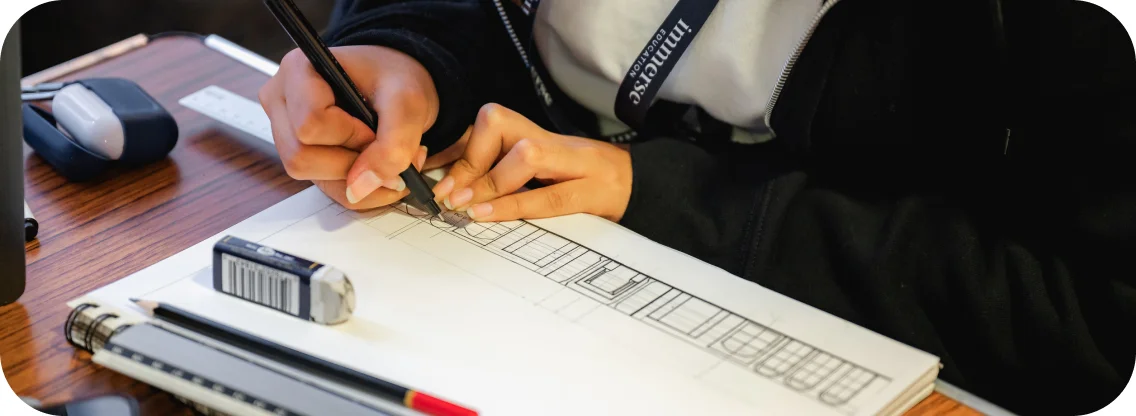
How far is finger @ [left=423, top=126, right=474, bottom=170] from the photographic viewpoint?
0.74m

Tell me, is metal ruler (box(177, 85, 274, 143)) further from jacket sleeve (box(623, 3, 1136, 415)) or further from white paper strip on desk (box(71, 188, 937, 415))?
jacket sleeve (box(623, 3, 1136, 415))

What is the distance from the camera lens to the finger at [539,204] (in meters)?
0.67

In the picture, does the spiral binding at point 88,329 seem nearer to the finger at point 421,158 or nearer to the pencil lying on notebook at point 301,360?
the pencil lying on notebook at point 301,360

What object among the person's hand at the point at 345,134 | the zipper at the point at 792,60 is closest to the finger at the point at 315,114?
the person's hand at the point at 345,134

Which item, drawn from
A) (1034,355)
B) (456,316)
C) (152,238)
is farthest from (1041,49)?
(152,238)

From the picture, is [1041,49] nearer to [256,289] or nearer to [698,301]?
[698,301]

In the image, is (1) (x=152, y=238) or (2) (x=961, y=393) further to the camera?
(1) (x=152, y=238)

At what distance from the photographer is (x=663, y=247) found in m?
0.64

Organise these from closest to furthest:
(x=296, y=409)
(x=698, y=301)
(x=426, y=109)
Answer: (x=296, y=409) < (x=698, y=301) < (x=426, y=109)

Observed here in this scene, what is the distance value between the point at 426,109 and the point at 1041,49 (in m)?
0.41

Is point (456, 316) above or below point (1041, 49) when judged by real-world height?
below

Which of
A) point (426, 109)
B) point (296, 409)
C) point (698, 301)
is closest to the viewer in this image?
point (296, 409)

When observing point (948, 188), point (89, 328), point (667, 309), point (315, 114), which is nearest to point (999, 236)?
point (948, 188)

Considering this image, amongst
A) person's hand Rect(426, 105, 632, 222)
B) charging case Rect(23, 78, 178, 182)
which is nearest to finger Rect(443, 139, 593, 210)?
person's hand Rect(426, 105, 632, 222)
